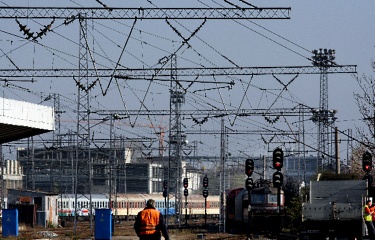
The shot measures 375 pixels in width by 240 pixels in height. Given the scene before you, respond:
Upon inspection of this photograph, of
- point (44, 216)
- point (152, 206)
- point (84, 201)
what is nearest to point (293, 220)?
point (44, 216)

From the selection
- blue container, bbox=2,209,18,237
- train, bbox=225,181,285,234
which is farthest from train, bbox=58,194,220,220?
blue container, bbox=2,209,18,237

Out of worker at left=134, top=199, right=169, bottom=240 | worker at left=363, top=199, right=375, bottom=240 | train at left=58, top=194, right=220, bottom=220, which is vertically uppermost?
worker at left=134, top=199, right=169, bottom=240

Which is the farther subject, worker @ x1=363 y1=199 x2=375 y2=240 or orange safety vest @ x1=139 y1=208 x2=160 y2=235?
worker @ x1=363 y1=199 x2=375 y2=240

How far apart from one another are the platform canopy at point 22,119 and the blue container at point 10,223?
6977 millimetres

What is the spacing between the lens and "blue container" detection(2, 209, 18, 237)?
46.0 meters

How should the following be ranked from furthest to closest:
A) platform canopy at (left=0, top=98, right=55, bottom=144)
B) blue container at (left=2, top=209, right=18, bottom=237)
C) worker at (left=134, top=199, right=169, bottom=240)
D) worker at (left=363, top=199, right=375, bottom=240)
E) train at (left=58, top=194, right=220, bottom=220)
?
train at (left=58, top=194, right=220, bottom=220), blue container at (left=2, top=209, right=18, bottom=237), worker at (left=363, top=199, right=375, bottom=240), platform canopy at (left=0, top=98, right=55, bottom=144), worker at (left=134, top=199, right=169, bottom=240)

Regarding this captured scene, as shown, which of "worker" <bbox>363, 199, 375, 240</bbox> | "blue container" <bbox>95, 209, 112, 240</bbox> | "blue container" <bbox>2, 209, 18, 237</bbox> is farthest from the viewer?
"blue container" <bbox>2, 209, 18, 237</bbox>

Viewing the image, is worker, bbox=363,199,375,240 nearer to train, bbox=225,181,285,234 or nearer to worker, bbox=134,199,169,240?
worker, bbox=134,199,169,240

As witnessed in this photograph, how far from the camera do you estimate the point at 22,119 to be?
35.3 meters

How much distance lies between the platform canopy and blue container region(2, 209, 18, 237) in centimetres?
698

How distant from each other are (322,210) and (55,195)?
3628cm

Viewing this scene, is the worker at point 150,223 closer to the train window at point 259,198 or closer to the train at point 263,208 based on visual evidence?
the train at point 263,208

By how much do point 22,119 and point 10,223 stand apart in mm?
11932

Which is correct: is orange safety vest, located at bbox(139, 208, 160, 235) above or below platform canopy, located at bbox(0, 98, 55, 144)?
below
